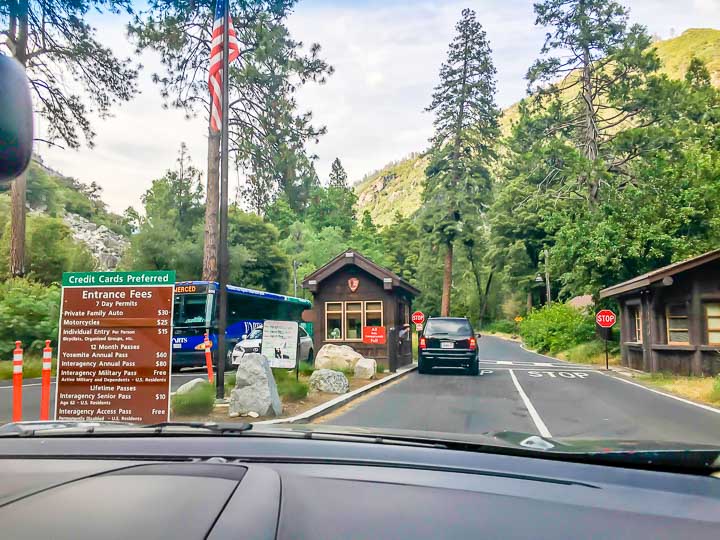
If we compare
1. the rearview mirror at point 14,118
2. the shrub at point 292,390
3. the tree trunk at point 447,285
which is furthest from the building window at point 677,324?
the tree trunk at point 447,285

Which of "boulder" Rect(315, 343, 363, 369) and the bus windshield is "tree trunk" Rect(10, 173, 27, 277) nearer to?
the bus windshield

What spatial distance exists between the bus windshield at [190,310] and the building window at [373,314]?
654 centimetres

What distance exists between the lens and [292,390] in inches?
488

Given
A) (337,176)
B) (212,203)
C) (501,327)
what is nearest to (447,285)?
(212,203)

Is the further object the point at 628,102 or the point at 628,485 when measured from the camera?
the point at 628,102

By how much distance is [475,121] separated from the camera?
47344mm

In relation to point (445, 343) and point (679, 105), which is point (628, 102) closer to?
point (679, 105)

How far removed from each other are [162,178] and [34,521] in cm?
5341

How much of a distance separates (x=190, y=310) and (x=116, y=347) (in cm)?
1365

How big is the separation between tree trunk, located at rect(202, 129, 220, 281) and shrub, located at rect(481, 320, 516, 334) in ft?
201

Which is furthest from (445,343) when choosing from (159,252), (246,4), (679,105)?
(159,252)

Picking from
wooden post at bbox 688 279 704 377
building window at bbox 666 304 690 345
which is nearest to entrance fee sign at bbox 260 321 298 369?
wooden post at bbox 688 279 704 377

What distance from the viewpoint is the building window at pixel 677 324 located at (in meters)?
20.4

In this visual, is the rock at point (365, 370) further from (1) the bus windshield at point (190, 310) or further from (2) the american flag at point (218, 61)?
(2) the american flag at point (218, 61)
